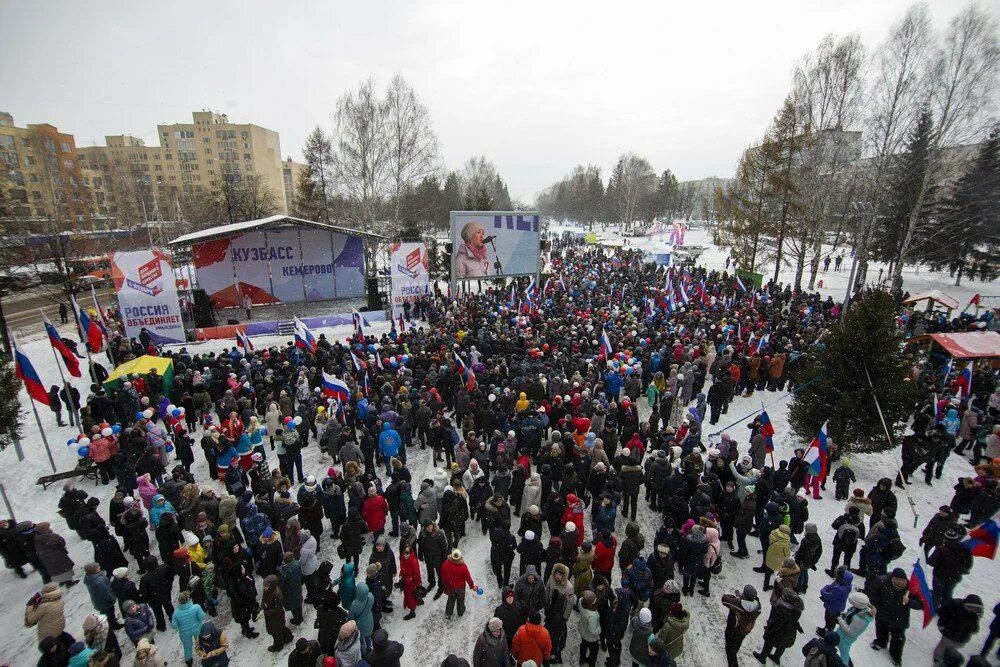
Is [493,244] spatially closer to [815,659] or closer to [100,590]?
[100,590]

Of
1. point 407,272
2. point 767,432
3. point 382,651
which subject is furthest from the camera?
point 407,272

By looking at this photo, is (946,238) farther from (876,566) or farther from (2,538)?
(2,538)

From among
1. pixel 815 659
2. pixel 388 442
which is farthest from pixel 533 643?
pixel 388 442

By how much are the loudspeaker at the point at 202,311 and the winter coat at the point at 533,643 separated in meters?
21.4

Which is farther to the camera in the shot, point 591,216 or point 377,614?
point 591,216

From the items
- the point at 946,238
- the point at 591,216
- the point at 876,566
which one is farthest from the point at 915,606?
the point at 591,216

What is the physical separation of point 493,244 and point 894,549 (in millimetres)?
20165

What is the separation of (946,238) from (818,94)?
11.1 metres

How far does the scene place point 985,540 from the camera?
20.4ft

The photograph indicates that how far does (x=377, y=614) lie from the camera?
6148mm

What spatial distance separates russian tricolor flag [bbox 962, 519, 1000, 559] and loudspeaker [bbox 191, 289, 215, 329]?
24.7 m

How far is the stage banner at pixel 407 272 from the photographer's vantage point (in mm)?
21109

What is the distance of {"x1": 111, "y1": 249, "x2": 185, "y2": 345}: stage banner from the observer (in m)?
16.6

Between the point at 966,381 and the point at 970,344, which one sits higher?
the point at 970,344
